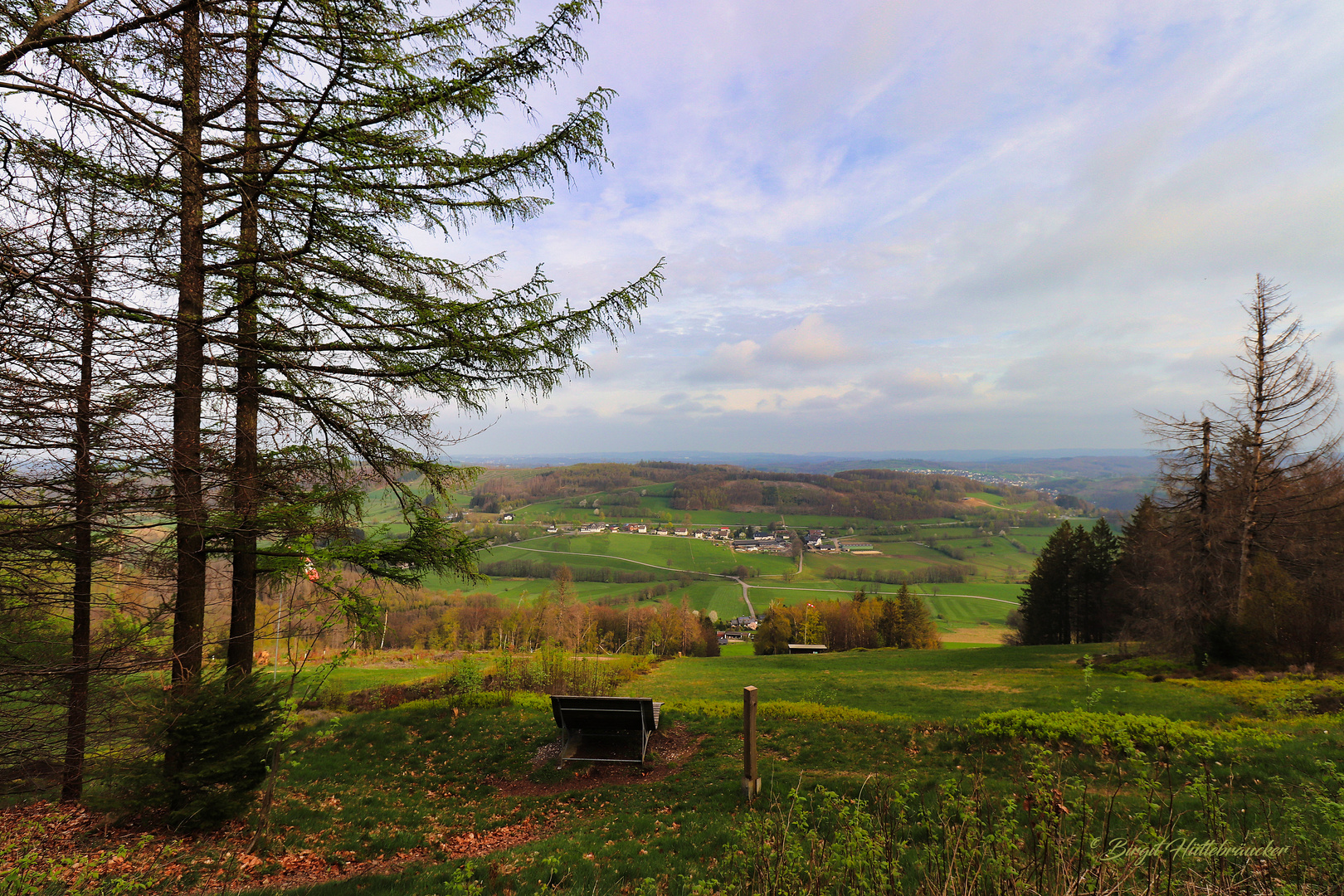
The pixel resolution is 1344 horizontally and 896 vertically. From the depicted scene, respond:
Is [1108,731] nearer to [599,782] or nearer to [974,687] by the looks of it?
[599,782]

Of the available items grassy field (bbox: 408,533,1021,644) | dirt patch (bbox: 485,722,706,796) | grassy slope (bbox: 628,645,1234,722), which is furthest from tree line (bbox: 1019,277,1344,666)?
grassy field (bbox: 408,533,1021,644)

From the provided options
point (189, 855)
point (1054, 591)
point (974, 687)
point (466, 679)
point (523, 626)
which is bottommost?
point (523, 626)

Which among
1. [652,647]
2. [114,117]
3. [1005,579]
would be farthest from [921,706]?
[1005,579]

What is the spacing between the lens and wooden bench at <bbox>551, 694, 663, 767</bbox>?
7344mm

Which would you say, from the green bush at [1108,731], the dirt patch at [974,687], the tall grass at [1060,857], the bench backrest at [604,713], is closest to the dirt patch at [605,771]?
the bench backrest at [604,713]

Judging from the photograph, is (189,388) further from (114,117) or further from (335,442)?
(114,117)

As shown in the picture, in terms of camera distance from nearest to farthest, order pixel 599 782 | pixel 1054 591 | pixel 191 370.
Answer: pixel 191 370 → pixel 599 782 → pixel 1054 591

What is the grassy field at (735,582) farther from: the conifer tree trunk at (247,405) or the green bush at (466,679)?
the conifer tree trunk at (247,405)

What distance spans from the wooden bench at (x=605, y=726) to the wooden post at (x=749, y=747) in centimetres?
173

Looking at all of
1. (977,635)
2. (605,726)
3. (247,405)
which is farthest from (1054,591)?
(247,405)

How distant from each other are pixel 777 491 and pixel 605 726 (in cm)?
11942

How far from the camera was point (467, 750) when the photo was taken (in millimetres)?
8406

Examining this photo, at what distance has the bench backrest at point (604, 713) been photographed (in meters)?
7.32

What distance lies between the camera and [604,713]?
24.6 feet
